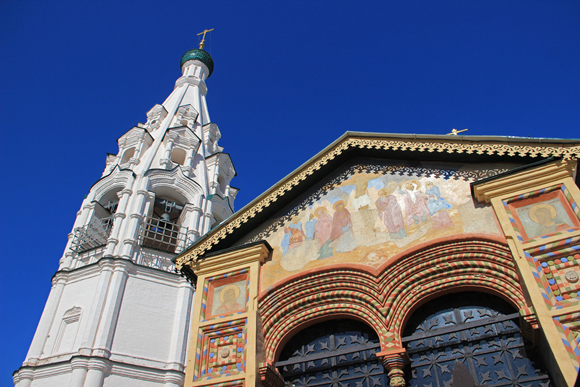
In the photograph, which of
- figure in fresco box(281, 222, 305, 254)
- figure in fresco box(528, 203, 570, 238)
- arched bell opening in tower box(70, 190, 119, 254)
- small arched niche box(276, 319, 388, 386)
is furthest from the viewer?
arched bell opening in tower box(70, 190, 119, 254)

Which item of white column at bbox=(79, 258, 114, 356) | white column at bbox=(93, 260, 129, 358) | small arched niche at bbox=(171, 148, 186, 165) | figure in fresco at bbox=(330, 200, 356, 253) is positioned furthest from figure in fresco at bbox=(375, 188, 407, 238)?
small arched niche at bbox=(171, 148, 186, 165)

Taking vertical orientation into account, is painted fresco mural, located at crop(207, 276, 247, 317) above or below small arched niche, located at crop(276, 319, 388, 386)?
above

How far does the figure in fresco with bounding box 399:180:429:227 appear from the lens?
8086mm

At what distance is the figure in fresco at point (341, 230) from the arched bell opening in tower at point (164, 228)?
11014 mm

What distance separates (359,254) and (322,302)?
1.02 m

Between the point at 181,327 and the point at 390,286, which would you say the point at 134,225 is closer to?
the point at 181,327

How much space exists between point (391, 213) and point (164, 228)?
Answer: 12727 millimetres

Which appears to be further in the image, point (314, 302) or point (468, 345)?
point (314, 302)

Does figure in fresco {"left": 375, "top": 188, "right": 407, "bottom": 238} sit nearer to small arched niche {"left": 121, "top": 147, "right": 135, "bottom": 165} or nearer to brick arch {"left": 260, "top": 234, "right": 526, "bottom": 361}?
brick arch {"left": 260, "top": 234, "right": 526, "bottom": 361}

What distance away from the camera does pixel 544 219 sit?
23.0 feet

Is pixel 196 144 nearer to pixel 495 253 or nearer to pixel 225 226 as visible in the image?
pixel 225 226

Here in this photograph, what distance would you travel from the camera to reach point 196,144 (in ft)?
80.7

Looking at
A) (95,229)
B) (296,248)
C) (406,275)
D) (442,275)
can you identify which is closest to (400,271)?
(406,275)

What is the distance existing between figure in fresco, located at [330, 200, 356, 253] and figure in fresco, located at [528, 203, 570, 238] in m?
2.84
